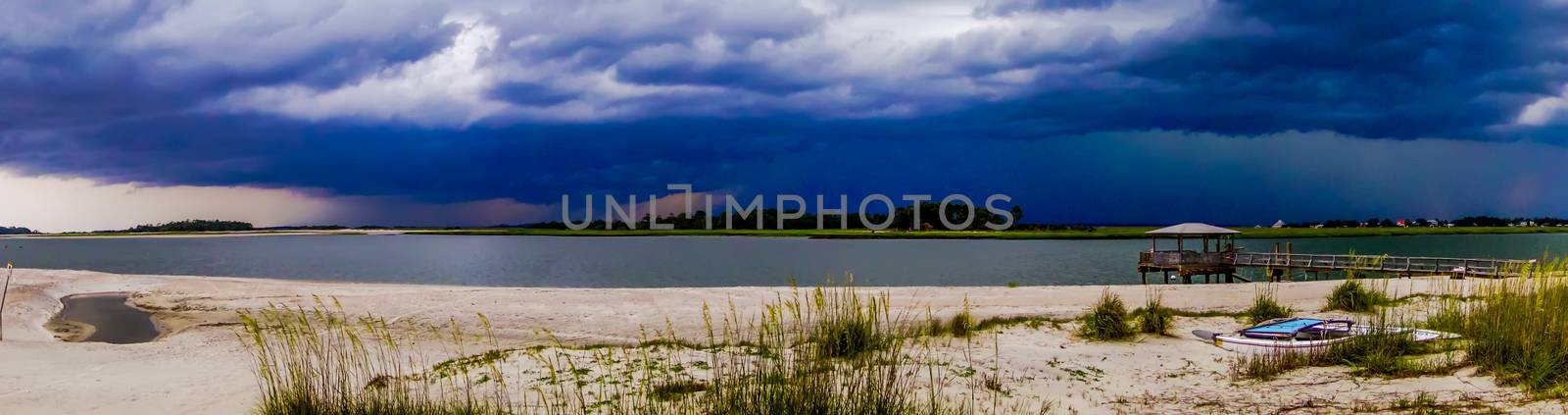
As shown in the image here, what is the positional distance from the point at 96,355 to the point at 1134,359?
1810cm

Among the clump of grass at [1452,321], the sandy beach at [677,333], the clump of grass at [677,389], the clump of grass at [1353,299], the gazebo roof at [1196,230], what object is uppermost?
the gazebo roof at [1196,230]

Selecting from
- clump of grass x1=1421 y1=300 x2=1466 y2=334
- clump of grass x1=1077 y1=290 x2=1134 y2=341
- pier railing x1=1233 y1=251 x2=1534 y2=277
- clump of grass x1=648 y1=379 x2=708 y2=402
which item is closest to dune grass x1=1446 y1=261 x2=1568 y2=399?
clump of grass x1=1421 y1=300 x2=1466 y2=334

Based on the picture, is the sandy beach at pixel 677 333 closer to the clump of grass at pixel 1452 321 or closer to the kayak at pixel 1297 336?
the kayak at pixel 1297 336

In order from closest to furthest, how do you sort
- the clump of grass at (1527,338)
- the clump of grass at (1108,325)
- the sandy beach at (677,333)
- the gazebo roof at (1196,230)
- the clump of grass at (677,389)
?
the clump of grass at (1527,338) < the clump of grass at (677,389) < the sandy beach at (677,333) < the clump of grass at (1108,325) < the gazebo roof at (1196,230)

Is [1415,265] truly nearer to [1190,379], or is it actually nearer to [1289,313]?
[1289,313]

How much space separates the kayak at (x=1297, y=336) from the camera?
11016 millimetres

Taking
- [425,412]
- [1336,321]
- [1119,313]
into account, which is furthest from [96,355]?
[1336,321]

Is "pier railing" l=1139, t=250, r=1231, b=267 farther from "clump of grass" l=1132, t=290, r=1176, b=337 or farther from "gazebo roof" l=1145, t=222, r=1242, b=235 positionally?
"clump of grass" l=1132, t=290, r=1176, b=337

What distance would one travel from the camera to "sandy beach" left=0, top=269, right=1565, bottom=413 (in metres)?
8.97

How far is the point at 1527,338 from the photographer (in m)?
8.80

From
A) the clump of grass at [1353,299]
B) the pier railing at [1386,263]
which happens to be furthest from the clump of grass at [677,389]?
the pier railing at [1386,263]

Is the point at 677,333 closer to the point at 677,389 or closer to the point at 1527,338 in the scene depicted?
the point at 677,389

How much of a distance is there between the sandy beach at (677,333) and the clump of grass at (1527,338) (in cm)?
25

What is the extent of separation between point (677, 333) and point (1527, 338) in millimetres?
13574
